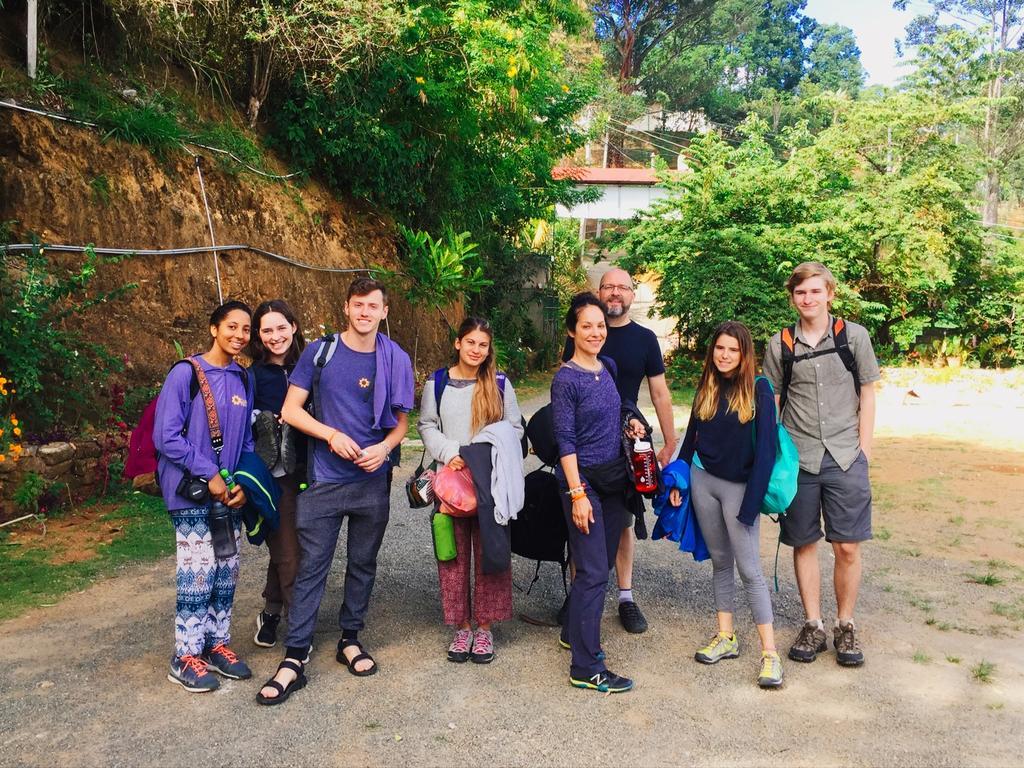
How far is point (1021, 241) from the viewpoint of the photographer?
19.9m

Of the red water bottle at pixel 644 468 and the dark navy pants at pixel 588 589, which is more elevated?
the red water bottle at pixel 644 468

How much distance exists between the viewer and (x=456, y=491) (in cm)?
391

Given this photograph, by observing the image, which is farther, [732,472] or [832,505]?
[832,505]

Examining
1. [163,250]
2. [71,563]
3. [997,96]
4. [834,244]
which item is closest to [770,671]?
[71,563]

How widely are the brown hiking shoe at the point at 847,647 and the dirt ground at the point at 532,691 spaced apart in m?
0.05

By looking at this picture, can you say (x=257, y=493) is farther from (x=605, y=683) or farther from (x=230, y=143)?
(x=230, y=143)

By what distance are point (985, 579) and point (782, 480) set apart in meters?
2.45

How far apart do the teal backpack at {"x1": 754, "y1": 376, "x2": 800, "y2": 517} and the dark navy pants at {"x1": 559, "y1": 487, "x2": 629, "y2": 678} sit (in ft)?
2.40

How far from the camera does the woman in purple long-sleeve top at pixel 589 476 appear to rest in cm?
375

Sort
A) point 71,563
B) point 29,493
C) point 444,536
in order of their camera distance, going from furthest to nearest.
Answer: point 29,493, point 71,563, point 444,536

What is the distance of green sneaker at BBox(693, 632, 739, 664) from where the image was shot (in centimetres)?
402

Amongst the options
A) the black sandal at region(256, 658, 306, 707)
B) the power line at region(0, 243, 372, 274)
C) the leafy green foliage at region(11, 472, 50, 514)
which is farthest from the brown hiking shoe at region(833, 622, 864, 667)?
the power line at region(0, 243, 372, 274)

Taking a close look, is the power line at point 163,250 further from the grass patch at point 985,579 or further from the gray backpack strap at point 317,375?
the grass patch at point 985,579

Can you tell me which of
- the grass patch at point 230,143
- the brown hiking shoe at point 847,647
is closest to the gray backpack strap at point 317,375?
the brown hiking shoe at point 847,647
